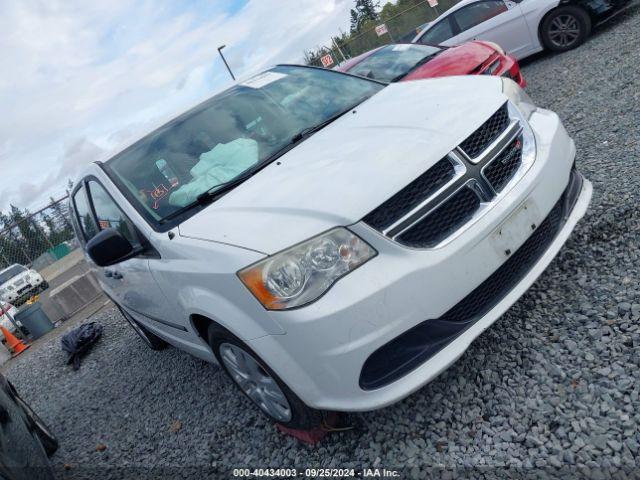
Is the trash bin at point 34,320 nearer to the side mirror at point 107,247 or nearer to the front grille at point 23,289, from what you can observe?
the front grille at point 23,289

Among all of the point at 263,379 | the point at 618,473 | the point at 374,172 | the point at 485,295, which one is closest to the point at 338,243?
the point at 374,172

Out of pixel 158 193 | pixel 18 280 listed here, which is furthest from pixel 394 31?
pixel 158 193

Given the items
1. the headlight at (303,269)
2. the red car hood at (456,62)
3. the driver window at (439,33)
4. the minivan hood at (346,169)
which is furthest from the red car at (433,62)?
the headlight at (303,269)

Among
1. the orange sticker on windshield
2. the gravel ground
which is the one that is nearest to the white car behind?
the gravel ground

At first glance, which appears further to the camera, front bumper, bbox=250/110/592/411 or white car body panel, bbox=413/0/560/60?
white car body panel, bbox=413/0/560/60

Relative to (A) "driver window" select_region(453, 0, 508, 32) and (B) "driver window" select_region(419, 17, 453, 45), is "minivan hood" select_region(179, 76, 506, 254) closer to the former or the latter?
(A) "driver window" select_region(453, 0, 508, 32)

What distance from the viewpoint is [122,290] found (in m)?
3.66

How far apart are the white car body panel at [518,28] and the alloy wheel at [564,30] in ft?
0.73

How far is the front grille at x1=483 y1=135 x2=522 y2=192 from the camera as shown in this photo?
232cm

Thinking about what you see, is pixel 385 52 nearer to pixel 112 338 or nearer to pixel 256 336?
pixel 112 338

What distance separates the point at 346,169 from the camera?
7.47 ft

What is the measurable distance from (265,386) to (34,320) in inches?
342

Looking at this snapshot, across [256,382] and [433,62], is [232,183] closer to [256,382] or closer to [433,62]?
[256,382]

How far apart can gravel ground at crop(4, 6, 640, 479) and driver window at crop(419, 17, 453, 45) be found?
18.7 ft
